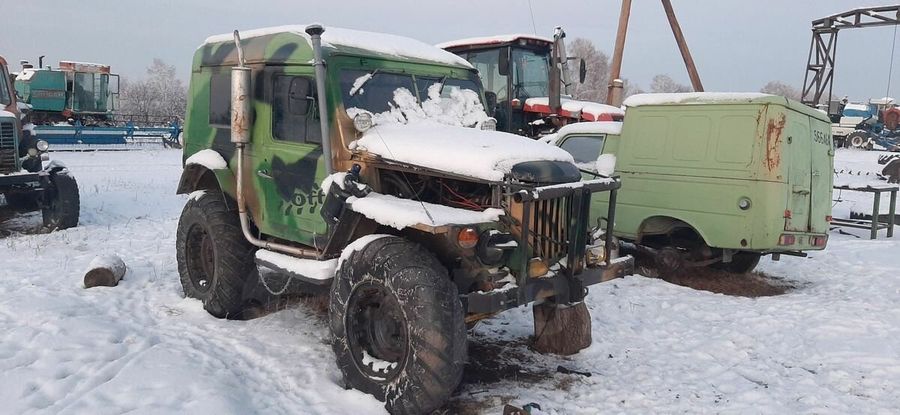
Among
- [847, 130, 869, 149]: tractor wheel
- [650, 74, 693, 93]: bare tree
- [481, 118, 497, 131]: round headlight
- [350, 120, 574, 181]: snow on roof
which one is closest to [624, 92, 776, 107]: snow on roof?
[481, 118, 497, 131]: round headlight

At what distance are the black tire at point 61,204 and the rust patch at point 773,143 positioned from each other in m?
9.20

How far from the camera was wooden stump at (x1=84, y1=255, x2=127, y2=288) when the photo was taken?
21.0 feet

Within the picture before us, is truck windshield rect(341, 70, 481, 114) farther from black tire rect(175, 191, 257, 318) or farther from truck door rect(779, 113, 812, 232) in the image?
truck door rect(779, 113, 812, 232)

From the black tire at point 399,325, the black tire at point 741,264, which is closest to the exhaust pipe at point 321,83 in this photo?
the black tire at point 399,325

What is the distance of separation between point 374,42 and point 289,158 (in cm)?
119

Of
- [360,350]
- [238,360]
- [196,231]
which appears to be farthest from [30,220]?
[360,350]

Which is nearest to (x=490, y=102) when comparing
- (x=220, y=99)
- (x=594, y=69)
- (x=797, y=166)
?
(x=220, y=99)

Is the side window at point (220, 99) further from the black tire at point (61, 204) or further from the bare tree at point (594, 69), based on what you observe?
the bare tree at point (594, 69)

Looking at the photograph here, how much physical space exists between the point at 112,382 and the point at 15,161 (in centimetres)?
730

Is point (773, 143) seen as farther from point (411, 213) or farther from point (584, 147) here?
point (411, 213)

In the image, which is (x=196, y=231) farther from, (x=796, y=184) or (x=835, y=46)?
(x=835, y=46)

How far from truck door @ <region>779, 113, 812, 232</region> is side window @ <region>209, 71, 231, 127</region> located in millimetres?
5621

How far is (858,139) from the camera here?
102 ft

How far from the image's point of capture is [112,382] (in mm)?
4000
